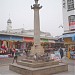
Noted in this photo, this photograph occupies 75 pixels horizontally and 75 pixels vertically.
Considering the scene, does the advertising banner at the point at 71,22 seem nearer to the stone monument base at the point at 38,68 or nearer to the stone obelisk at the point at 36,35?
the stone obelisk at the point at 36,35

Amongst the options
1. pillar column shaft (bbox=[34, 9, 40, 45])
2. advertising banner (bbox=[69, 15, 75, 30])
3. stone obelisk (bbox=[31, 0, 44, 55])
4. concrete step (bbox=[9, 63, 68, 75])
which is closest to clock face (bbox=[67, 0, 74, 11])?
advertising banner (bbox=[69, 15, 75, 30])

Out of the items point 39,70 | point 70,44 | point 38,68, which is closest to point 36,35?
point 38,68

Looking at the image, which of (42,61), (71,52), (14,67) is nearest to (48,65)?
(42,61)

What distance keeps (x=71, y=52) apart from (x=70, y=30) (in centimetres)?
315

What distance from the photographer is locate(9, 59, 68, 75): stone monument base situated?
12836 mm

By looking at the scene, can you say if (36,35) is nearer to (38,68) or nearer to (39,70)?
(38,68)

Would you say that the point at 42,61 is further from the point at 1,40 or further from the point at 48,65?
the point at 1,40

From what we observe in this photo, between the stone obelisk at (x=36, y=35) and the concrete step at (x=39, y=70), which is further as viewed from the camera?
the stone obelisk at (x=36, y=35)

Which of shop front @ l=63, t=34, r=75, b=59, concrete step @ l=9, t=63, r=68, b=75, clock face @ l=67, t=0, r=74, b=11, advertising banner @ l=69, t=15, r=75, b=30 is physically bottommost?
concrete step @ l=9, t=63, r=68, b=75

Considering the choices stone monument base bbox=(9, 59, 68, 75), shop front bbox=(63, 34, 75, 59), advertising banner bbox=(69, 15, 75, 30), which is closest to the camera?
stone monument base bbox=(9, 59, 68, 75)

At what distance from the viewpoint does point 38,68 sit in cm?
1339

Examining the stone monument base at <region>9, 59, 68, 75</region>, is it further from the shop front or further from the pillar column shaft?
the shop front

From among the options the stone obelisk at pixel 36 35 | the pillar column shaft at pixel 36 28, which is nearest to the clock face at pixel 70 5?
the stone obelisk at pixel 36 35

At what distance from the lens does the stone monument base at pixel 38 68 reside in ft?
42.1
